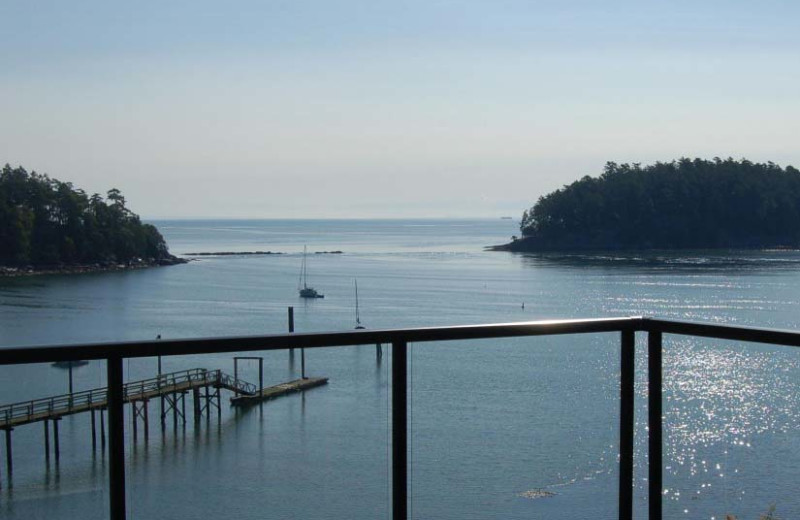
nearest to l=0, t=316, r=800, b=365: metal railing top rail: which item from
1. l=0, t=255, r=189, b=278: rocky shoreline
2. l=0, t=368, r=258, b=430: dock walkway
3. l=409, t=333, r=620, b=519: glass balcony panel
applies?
l=409, t=333, r=620, b=519: glass balcony panel

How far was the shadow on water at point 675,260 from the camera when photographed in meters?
86.4

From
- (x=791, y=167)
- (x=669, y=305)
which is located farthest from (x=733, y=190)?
(x=669, y=305)

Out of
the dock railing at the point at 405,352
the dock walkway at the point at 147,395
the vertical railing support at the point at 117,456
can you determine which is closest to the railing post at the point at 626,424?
the dock railing at the point at 405,352

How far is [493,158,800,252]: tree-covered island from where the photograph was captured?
116062mm

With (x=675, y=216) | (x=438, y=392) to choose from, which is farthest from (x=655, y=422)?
(x=675, y=216)

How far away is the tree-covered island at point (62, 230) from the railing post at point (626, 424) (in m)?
88.5

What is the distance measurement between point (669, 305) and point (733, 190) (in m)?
67.5

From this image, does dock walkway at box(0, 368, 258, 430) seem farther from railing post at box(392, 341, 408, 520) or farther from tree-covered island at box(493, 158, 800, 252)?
tree-covered island at box(493, 158, 800, 252)

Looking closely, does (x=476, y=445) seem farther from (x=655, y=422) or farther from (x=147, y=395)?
(x=147, y=395)

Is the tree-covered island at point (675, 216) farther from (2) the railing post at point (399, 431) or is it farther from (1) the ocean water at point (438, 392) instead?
(2) the railing post at point (399, 431)

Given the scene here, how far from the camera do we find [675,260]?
320ft

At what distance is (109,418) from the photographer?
8.78 feet

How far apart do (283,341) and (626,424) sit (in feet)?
4.20

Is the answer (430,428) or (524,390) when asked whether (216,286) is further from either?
(430,428)
